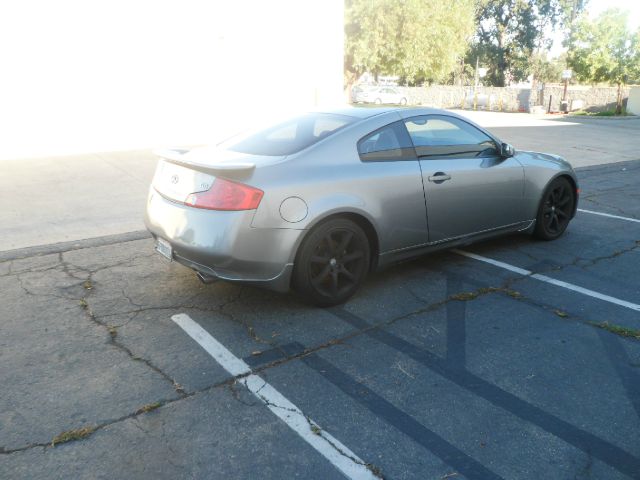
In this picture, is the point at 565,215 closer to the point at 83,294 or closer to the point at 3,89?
the point at 83,294

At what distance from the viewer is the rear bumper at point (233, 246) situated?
12.7 feet

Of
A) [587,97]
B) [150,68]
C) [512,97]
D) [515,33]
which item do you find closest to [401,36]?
[512,97]

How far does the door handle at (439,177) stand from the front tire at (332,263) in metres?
0.87

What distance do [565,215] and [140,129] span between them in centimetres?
1382

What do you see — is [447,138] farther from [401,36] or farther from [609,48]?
[609,48]

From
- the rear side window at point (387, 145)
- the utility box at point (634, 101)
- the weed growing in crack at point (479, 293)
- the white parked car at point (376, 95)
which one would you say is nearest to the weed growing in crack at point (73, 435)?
the rear side window at point (387, 145)

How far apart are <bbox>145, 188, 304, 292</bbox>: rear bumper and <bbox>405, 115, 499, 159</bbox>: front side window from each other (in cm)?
154

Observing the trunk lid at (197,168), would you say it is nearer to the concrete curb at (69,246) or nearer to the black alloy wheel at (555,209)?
the concrete curb at (69,246)

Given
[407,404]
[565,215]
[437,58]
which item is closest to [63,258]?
[407,404]

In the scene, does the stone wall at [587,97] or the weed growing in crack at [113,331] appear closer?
the weed growing in crack at [113,331]

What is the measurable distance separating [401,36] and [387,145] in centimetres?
3187

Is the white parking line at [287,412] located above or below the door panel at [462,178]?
below

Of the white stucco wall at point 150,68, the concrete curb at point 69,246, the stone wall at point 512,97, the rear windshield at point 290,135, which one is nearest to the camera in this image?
the rear windshield at point 290,135

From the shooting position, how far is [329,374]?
3.43 m
